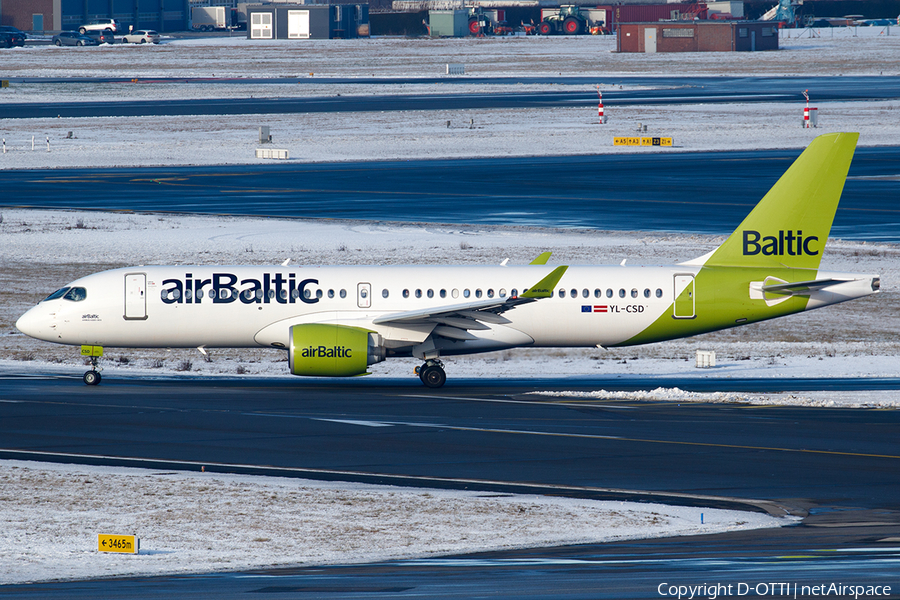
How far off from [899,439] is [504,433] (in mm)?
8625

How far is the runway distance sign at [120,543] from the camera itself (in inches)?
708

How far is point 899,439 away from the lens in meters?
27.0

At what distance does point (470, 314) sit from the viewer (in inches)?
1361

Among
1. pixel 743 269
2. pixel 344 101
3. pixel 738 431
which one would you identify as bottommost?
pixel 738 431

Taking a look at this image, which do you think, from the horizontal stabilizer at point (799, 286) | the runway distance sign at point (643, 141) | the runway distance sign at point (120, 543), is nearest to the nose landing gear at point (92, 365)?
the runway distance sign at point (120, 543)

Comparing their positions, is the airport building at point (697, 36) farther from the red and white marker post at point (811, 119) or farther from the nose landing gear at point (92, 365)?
the nose landing gear at point (92, 365)

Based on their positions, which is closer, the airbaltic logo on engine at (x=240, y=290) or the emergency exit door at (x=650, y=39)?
the airbaltic logo on engine at (x=240, y=290)

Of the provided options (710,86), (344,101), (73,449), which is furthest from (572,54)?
(73,449)

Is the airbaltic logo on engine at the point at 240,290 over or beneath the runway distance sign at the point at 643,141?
beneath

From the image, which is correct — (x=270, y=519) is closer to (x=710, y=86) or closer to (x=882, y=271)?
(x=882, y=271)

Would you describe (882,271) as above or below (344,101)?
below

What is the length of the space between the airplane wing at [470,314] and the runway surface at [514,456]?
1.80 m

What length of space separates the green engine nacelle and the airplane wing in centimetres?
130

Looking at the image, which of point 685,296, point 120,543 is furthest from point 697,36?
point 120,543
